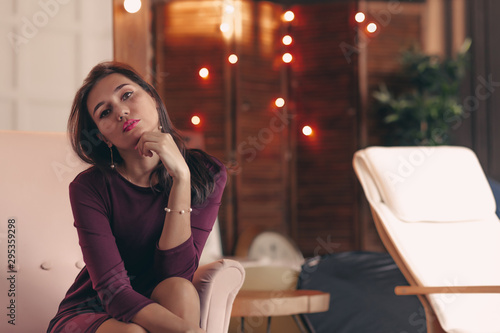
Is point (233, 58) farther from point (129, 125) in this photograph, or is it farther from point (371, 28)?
point (129, 125)

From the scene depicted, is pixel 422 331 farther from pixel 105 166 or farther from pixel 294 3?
pixel 294 3

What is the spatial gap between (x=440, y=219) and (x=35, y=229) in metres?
1.43

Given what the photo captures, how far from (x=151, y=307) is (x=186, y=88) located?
12.0 ft

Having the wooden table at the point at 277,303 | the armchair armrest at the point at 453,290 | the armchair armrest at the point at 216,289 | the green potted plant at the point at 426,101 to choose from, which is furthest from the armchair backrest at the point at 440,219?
the green potted plant at the point at 426,101

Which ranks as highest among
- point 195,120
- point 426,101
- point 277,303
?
point 426,101

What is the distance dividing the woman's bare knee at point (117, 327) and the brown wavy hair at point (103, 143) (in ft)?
1.16

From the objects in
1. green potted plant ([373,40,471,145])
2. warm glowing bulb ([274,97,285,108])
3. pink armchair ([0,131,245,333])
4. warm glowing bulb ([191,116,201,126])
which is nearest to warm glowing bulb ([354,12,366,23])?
green potted plant ([373,40,471,145])

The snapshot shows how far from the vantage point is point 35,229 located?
165cm

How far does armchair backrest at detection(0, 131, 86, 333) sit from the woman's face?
0.41 metres

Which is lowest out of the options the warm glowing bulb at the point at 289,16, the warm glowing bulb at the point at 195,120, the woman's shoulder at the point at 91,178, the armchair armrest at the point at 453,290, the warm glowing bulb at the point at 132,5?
the armchair armrest at the point at 453,290

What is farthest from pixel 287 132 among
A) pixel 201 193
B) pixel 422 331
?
pixel 201 193

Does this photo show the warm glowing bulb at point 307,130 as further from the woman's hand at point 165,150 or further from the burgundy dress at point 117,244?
the woman's hand at point 165,150

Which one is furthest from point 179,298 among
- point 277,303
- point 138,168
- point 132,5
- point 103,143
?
point 132,5

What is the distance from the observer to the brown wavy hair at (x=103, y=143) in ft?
4.60
